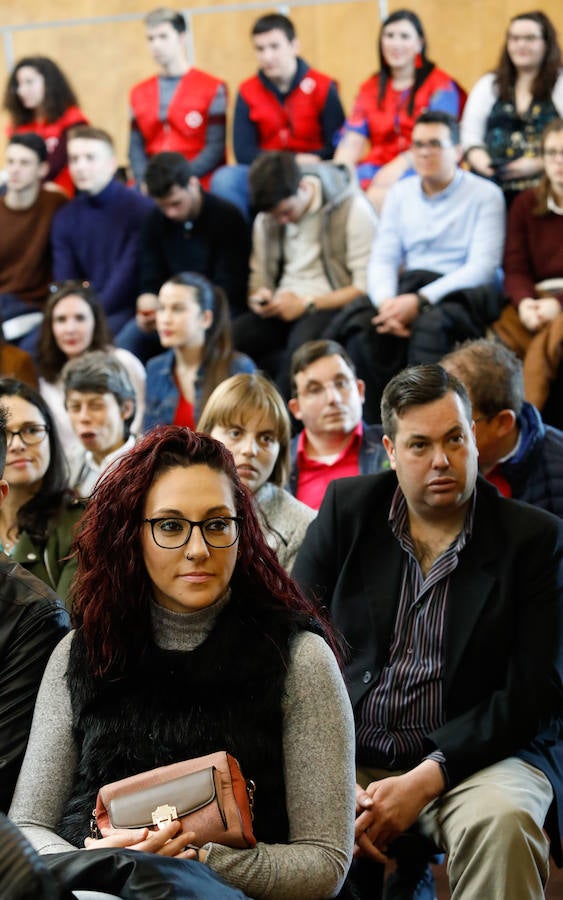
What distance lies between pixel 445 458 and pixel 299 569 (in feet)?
1.17

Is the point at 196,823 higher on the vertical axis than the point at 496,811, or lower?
higher

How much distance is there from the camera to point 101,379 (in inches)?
124

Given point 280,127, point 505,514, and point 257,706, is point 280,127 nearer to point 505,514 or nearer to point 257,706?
point 505,514

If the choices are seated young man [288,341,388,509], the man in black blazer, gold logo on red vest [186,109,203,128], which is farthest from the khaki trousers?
gold logo on red vest [186,109,203,128]

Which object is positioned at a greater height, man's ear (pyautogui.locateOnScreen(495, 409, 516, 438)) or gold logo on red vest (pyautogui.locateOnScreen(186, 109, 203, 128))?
gold logo on red vest (pyautogui.locateOnScreen(186, 109, 203, 128))

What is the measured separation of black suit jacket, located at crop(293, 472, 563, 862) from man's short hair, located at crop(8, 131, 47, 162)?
3.00m

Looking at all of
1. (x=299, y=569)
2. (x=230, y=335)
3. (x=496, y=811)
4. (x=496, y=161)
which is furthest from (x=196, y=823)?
(x=496, y=161)

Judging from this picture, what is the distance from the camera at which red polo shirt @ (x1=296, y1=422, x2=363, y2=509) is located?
303 cm

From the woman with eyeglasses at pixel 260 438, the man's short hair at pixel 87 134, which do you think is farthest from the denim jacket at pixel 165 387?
the man's short hair at pixel 87 134

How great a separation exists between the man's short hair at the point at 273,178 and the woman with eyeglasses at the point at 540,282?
2.38 ft

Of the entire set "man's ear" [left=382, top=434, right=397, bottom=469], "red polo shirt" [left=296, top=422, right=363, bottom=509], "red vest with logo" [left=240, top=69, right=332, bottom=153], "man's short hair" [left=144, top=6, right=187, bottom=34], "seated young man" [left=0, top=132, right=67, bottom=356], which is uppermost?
"man's short hair" [left=144, top=6, right=187, bottom=34]

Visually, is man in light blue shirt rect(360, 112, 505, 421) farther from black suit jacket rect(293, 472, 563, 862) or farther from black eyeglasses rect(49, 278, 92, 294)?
black suit jacket rect(293, 472, 563, 862)

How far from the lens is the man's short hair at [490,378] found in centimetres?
256

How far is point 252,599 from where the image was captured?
5.49 feet
